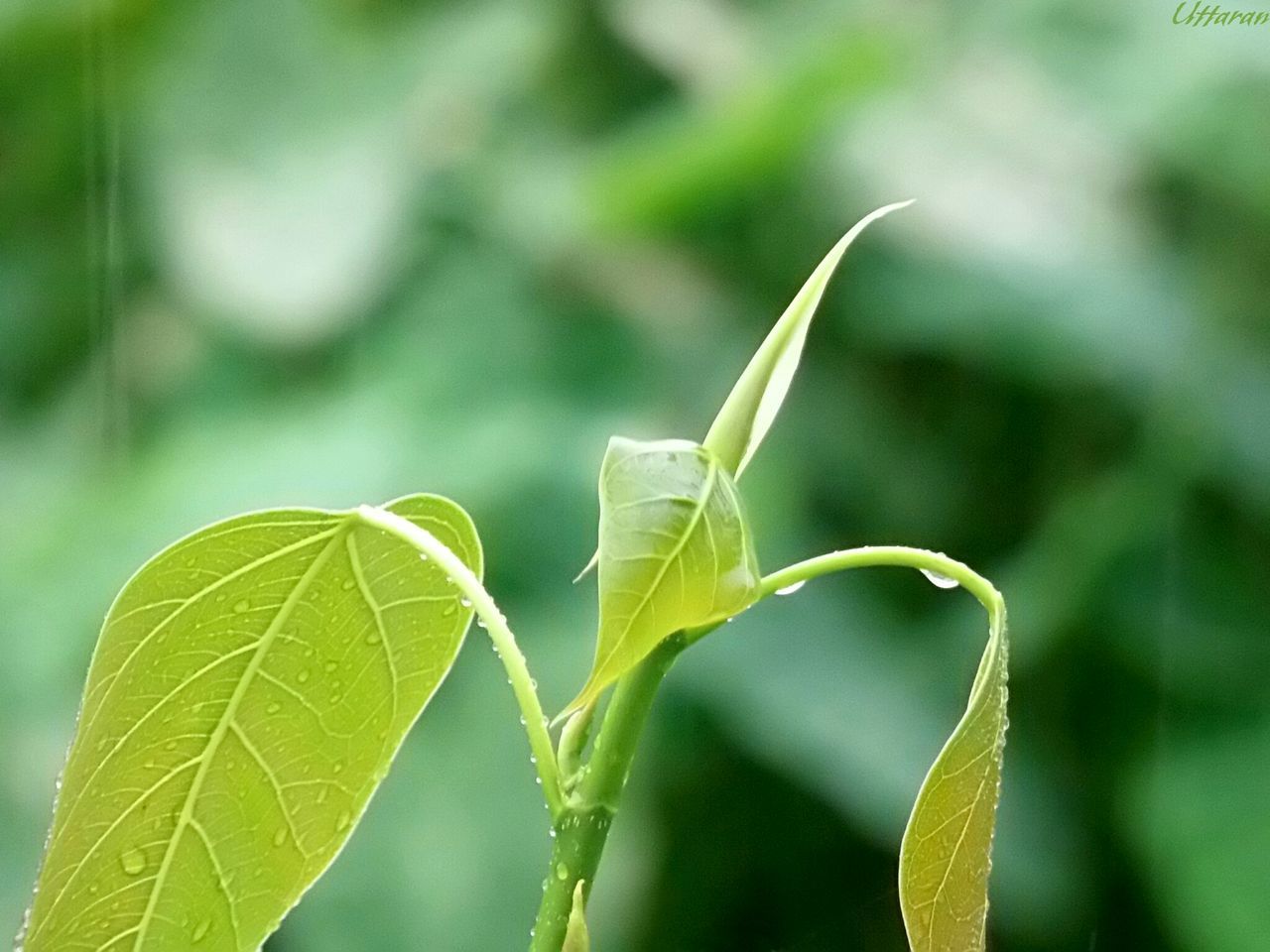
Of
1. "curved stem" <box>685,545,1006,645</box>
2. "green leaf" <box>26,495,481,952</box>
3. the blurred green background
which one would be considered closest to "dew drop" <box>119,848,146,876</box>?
"green leaf" <box>26,495,481,952</box>

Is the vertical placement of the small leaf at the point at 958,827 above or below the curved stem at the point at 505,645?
below

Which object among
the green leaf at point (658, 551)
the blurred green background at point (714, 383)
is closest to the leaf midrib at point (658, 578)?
the green leaf at point (658, 551)

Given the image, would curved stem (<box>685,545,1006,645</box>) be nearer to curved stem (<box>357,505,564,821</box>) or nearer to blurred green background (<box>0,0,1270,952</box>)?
curved stem (<box>357,505,564,821</box>)

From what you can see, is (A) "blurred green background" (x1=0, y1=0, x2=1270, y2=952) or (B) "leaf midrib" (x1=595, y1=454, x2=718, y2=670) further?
(A) "blurred green background" (x1=0, y1=0, x2=1270, y2=952)

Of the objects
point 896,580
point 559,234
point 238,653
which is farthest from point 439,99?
point 238,653

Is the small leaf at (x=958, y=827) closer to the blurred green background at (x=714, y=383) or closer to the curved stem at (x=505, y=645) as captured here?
the curved stem at (x=505, y=645)

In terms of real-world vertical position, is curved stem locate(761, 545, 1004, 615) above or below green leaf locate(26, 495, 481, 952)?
above
